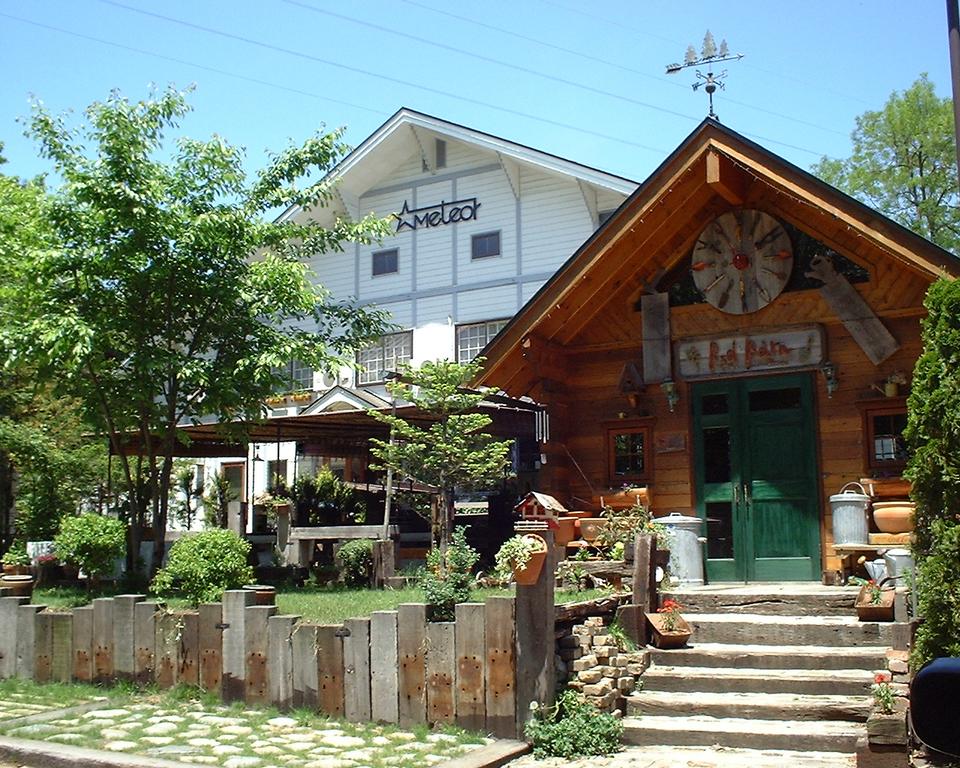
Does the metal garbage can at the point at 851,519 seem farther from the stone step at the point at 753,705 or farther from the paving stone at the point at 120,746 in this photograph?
the paving stone at the point at 120,746

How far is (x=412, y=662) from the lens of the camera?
8.87 m

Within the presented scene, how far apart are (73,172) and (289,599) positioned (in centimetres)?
629

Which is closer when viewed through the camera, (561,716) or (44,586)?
(561,716)

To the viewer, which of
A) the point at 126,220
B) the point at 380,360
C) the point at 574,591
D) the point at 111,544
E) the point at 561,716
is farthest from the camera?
the point at 380,360

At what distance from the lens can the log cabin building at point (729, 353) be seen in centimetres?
1262

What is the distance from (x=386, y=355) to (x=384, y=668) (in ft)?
56.2

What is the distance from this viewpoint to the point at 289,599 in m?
12.1

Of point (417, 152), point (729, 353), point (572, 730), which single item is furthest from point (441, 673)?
point (417, 152)

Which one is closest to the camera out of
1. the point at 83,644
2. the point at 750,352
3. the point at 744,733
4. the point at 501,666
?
the point at 744,733

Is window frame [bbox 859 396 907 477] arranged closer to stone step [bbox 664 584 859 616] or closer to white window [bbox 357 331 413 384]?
stone step [bbox 664 584 859 616]

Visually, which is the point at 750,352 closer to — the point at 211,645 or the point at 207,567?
the point at 207,567

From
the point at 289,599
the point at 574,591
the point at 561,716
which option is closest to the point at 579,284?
the point at 574,591

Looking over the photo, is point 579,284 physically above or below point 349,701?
above

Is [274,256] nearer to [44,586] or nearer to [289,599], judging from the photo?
[289,599]
